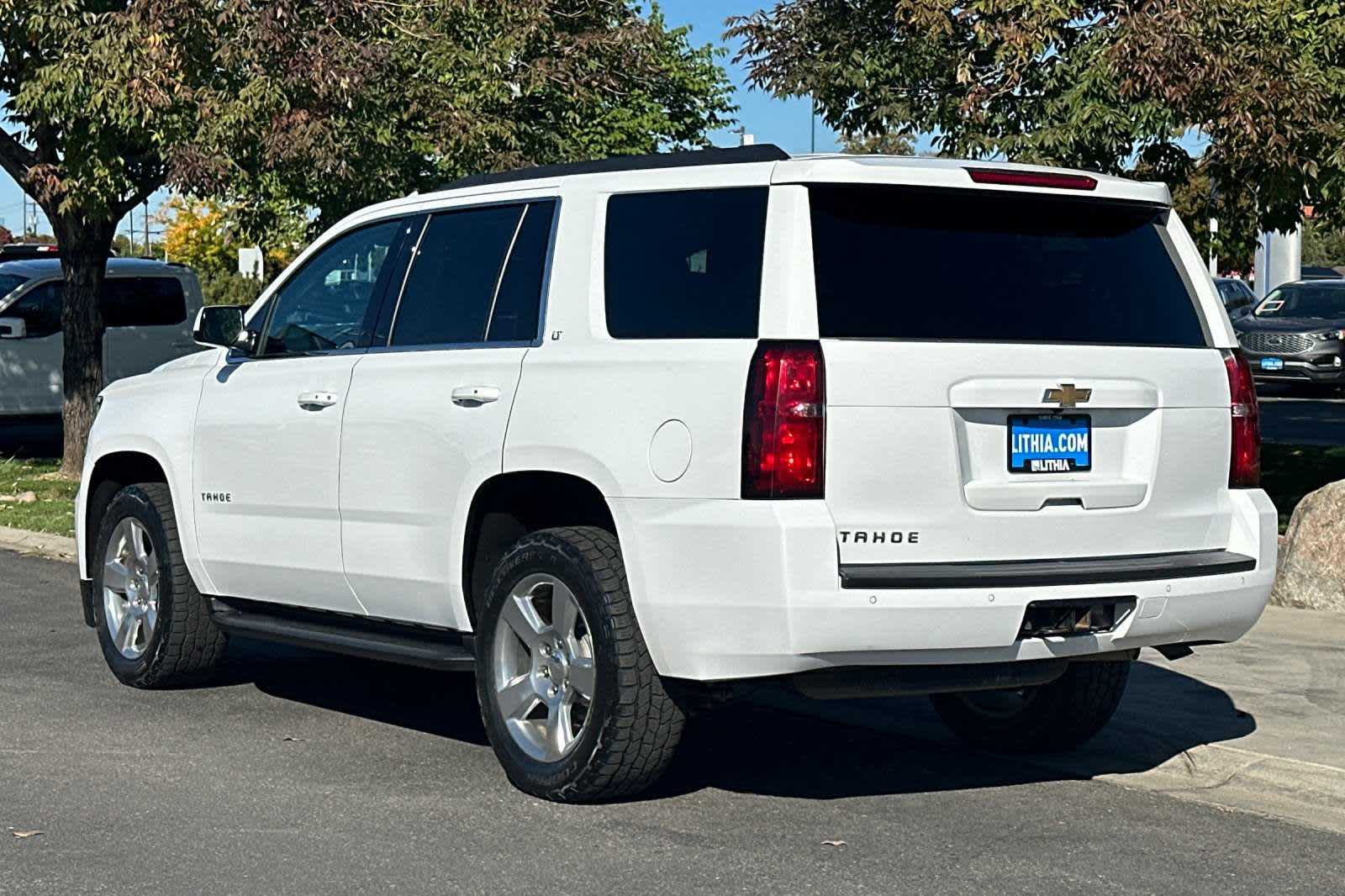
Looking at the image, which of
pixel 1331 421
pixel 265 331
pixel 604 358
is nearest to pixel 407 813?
pixel 604 358

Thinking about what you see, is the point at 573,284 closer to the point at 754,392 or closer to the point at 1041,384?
the point at 754,392

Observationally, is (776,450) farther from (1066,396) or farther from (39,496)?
(39,496)

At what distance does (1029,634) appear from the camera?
20.2ft

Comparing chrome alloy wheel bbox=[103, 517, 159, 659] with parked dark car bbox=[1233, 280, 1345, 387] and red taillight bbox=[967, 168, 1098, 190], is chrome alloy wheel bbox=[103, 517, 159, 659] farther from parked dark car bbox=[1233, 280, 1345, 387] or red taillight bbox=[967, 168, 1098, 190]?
parked dark car bbox=[1233, 280, 1345, 387]

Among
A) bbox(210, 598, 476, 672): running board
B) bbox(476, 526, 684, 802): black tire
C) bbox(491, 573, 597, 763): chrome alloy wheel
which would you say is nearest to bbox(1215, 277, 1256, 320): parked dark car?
bbox(210, 598, 476, 672): running board

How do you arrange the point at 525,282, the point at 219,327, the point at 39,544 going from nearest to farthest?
the point at 525,282, the point at 219,327, the point at 39,544

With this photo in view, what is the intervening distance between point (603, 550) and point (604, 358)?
60 cm

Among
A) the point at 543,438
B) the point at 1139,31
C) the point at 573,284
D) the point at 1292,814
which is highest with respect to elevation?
the point at 1139,31

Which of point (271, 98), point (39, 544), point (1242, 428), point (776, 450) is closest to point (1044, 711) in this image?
point (1242, 428)

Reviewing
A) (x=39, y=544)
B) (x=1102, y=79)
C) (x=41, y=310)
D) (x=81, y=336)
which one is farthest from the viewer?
(x=41, y=310)

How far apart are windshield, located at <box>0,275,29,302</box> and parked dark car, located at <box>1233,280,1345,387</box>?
17570 mm

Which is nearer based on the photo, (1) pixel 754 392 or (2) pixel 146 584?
(1) pixel 754 392

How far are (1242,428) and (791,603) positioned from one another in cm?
185

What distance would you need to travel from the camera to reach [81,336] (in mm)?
19734
